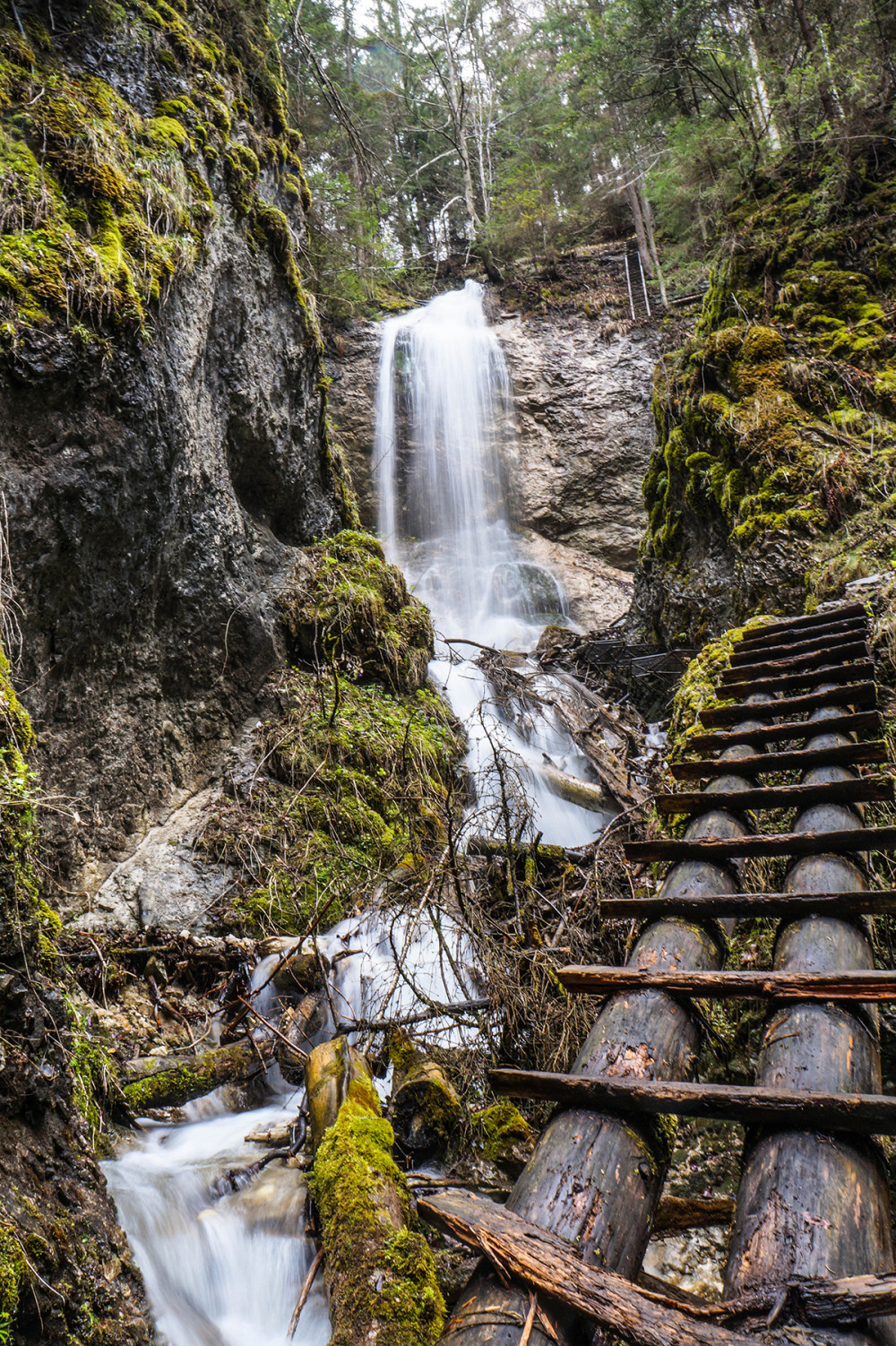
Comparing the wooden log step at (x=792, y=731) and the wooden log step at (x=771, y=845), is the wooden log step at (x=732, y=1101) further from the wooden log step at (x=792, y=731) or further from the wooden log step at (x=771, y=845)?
the wooden log step at (x=792, y=731)

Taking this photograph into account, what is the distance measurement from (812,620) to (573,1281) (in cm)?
421

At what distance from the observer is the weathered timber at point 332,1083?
3014 mm

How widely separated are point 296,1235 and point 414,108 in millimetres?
25862

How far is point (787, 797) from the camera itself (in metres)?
2.92

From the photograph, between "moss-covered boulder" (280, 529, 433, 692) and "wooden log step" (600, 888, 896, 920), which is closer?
"wooden log step" (600, 888, 896, 920)

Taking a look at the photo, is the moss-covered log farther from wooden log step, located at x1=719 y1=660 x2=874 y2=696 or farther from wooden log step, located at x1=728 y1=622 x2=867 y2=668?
wooden log step, located at x1=728 y1=622 x2=867 y2=668

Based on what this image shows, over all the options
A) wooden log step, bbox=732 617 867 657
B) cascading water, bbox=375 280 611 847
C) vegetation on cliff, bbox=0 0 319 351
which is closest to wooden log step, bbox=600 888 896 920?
wooden log step, bbox=732 617 867 657

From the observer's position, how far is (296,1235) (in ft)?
9.49

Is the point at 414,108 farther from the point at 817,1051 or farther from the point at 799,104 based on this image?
the point at 817,1051

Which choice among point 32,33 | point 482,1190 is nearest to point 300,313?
point 32,33

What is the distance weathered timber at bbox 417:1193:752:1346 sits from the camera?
1173 mm

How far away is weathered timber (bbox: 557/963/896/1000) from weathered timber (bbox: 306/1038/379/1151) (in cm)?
156

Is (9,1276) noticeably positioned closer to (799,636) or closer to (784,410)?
(799,636)

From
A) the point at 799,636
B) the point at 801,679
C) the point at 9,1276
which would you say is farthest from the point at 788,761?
the point at 9,1276
